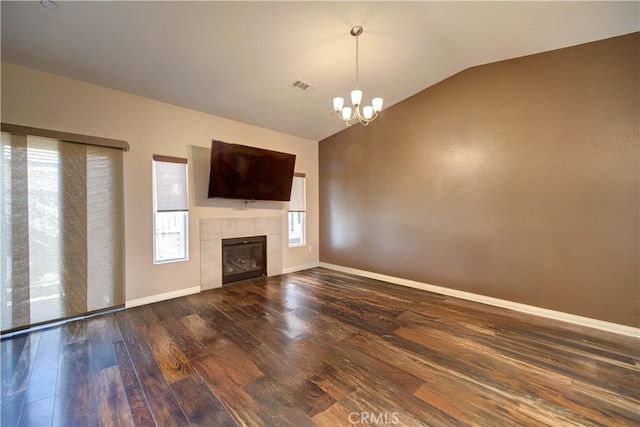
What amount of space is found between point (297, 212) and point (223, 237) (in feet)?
5.57

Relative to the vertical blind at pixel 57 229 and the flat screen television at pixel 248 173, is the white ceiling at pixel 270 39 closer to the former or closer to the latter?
the flat screen television at pixel 248 173

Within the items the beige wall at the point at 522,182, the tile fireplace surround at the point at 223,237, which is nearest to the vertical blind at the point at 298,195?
the tile fireplace surround at the point at 223,237

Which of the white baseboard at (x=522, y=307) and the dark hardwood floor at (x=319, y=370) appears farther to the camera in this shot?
the white baseboard at (x=522, y=307)

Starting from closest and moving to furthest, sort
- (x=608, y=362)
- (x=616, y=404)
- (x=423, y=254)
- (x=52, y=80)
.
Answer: (x=616, y=404), (x=608, y=362), (x=52, y=80), (x=423, y=254)

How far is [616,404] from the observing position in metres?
1.77

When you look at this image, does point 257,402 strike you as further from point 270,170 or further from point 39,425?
point 270,170

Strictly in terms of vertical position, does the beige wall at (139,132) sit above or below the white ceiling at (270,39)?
below

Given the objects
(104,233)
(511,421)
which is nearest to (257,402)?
(511,421)

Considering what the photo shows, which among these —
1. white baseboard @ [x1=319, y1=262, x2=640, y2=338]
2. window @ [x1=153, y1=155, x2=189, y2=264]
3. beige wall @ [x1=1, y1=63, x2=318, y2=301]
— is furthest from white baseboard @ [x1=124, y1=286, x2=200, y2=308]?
white baseboard @ [x1=319, y1=262, x2=640, y2=338]

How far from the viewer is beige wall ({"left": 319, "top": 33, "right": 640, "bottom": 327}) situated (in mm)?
2791

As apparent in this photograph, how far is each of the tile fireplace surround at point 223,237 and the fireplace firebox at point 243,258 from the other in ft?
0.26

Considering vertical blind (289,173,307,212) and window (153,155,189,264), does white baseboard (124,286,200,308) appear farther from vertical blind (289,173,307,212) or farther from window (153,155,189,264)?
vertical blind (289,173,307,212)

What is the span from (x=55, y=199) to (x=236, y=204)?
7.39 ft

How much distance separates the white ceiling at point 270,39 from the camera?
7.83 ft
